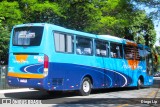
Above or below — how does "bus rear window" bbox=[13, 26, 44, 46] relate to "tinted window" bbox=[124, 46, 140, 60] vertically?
above

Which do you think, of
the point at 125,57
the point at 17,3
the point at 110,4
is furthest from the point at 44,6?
the point at 125,57

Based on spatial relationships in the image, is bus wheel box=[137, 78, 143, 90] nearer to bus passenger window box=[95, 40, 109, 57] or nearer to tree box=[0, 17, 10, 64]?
bus passenger window box=[95, 40, 109, 57]

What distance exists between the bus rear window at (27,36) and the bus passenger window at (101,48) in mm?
4540

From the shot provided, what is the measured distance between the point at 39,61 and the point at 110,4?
13998mm

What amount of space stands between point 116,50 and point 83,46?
3839 mm

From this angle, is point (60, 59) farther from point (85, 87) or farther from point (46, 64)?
point (85, 87)

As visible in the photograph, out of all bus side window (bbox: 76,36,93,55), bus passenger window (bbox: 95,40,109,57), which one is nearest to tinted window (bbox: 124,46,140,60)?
bus passenger window (bbox: 95,40,109,57)

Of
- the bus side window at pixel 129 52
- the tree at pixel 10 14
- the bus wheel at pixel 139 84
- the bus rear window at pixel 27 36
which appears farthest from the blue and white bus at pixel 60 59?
the tree at pixel 10 14

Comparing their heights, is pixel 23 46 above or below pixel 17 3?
below

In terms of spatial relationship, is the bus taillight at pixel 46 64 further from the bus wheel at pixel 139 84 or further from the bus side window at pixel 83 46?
the bus wheel at pixel 139 84

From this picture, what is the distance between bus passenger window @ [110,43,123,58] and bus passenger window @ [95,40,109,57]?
0.65 metres

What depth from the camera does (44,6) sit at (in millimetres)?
25750

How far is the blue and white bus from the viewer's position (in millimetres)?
15523

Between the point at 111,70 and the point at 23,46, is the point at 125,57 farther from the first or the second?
the point at 23,46
